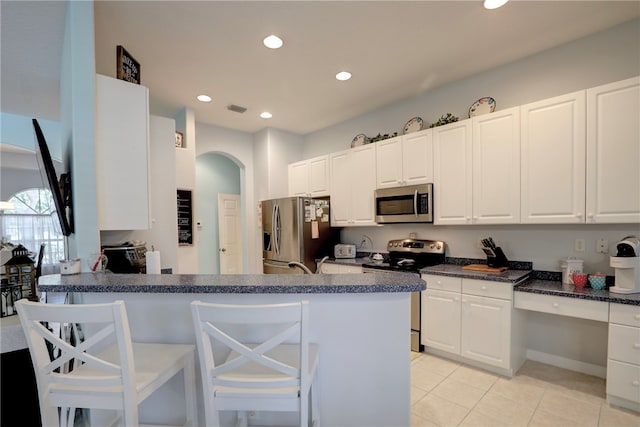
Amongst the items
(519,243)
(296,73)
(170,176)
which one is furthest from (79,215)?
(519,243)

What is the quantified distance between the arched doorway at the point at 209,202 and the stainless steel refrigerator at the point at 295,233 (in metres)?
1.69

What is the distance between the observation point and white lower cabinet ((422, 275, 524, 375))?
2473mm

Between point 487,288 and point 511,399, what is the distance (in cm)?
85

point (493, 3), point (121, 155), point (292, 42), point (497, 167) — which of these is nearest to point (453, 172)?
point (497, 167)

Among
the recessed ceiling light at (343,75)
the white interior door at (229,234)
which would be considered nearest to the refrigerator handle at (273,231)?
the white interior door at (229,234)

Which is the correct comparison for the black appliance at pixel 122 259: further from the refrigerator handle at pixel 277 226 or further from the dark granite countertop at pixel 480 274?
the dark granite countertop at pixel 480 274

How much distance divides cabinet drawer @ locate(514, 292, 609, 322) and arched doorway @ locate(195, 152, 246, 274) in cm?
469

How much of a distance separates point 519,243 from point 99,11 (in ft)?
13.3

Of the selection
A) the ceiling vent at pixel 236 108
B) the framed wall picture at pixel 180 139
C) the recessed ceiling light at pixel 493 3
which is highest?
the recessed ceiling light at pixel 493 3

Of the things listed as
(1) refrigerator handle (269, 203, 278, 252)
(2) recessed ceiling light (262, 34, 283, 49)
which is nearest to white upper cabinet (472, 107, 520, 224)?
(2) recessed ceiling light (262, 34, 283, 49)

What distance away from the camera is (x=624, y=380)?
201cm

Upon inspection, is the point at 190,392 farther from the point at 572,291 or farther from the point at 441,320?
the point at 572,291

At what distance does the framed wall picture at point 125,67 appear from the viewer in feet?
6.58

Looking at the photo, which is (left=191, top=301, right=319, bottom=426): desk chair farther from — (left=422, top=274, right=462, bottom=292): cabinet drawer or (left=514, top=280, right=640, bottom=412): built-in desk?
(left=514, top=280, right=640, bottom=412): built-in desk
